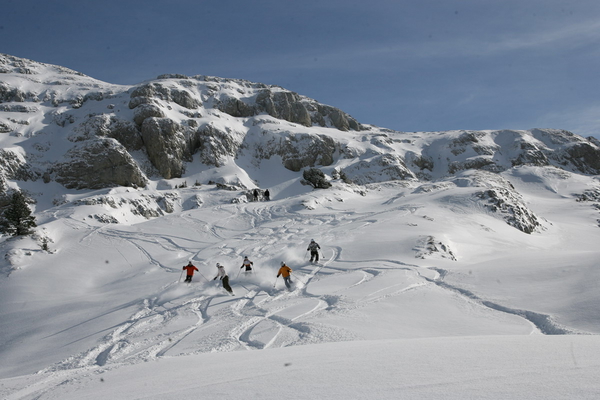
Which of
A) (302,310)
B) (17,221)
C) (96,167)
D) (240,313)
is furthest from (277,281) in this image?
(96,167)

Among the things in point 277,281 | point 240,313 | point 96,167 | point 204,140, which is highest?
point 204,140

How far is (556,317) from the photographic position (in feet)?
29.4

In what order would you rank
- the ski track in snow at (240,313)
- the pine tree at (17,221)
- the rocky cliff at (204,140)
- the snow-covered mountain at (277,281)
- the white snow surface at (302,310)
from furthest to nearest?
the rocky cliff at (204,140) < the pine tree at (17,221) < the ski track in snow at (240,313) < the snow-covered mountain at (277,281) < the white snow surface at (302,310)

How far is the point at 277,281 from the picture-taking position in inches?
635

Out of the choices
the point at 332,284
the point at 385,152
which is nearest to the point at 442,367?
the point at 332,284

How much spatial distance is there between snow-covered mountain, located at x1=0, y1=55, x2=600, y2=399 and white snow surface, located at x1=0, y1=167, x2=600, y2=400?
6 cm

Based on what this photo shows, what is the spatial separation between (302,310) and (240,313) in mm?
2028

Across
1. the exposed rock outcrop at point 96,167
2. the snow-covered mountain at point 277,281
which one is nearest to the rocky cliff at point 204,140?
the exposed rock outcrop at point 96,167

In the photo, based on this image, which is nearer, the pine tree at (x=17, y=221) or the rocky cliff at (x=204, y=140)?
→ the pine tree at (x=17, y=221)

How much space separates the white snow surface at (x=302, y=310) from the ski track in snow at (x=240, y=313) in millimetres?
72

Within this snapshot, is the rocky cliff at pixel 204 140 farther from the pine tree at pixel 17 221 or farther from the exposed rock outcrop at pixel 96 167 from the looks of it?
the pine tree at pixel 17 221

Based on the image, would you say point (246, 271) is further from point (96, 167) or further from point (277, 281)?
Answer: point (96, 167)

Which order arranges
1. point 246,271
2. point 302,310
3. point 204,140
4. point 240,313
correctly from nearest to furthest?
1. point 302,310
2. point 240,313
3. point 246,271
4. point 204,140

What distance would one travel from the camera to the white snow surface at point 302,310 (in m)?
4.25
